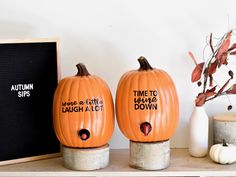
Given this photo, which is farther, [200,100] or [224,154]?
[200,100]

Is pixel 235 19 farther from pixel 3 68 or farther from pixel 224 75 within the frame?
pixel 3 68

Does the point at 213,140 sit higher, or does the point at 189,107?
the point at 189,107

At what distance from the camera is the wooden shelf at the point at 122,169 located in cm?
127

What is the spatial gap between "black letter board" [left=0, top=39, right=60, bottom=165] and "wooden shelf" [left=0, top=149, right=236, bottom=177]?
5cm

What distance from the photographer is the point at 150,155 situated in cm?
128

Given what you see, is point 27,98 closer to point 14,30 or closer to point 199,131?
point 14,30

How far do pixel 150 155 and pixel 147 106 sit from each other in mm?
157

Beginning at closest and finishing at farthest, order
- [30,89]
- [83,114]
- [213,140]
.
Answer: [83,114] < [30,89] < [213,140]

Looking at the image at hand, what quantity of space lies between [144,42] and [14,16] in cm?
49

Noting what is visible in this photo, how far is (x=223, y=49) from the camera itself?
1403mm

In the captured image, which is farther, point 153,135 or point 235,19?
point 235,19

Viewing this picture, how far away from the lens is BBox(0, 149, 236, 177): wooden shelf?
127cm

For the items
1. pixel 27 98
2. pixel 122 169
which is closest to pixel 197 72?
pixel 122 169

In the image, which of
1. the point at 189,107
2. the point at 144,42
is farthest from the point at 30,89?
the point at 189,107
